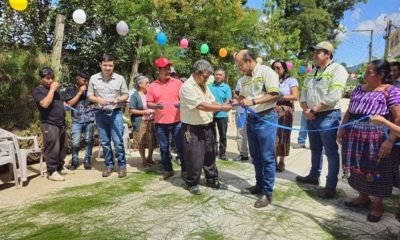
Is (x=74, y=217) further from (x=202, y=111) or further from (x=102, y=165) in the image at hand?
(x=102, y=165)

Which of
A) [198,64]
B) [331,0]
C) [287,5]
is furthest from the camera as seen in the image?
[331,0]

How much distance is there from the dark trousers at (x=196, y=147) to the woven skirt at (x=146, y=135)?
1.54m

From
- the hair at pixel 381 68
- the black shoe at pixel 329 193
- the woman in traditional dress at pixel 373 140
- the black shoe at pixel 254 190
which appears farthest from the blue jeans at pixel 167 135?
the hair at pixel 381 68

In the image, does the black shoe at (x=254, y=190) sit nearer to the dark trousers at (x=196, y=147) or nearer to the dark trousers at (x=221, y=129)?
the dark trousers at (x=196, y=147)

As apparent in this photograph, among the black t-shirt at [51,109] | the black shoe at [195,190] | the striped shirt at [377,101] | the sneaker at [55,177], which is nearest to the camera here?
the striped shirt at [377,101]

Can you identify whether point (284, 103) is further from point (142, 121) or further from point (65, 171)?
point (65, 171)

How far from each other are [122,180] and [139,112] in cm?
115

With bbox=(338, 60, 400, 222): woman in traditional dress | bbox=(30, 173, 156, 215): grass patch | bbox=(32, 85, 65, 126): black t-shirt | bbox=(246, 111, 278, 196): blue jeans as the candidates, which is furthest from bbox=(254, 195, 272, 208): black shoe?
bbox=(32, 85, 65, 126): black t-shirt

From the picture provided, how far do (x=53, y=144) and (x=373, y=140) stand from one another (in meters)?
3.84

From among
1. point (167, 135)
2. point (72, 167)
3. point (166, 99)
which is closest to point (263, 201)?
point (167, 135)

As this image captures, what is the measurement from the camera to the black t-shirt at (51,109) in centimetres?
480

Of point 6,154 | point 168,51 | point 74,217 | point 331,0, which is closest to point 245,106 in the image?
point 74,217

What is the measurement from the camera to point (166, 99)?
495 cm

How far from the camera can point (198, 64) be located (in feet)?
13.9
